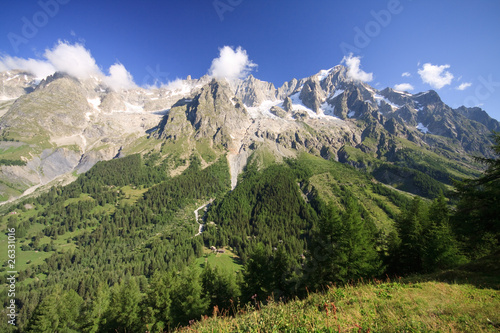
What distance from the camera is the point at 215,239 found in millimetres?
109250

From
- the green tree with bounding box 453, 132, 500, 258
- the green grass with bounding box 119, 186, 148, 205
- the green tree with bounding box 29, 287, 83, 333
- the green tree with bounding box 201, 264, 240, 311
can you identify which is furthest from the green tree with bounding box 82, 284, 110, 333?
the green grass with bounding box 119, 186, 148, 205

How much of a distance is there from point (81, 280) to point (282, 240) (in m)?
94.8

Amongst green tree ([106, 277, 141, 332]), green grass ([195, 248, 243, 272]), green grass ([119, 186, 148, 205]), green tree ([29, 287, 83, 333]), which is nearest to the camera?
green tree ([106, 277, 141, 332])

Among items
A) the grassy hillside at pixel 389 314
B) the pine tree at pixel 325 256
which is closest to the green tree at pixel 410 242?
the pine tree at pixel 325 256

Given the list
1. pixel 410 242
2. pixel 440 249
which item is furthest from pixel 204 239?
pixel 440 249

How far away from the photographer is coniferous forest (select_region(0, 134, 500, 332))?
70.4ft

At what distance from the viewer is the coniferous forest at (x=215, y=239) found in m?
21.5

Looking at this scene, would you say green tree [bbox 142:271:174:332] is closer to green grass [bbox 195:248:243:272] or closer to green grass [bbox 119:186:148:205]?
green grass [bbox 195:248:243:272]

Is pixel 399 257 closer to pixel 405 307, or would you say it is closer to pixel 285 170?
pixel 405 307

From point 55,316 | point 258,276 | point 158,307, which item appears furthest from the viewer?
point 55,316

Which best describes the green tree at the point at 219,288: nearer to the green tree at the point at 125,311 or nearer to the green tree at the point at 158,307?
the green tree at the point at 158,307

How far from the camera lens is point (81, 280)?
80562 millimetres

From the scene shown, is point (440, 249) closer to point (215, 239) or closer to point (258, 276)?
point (258, 276)

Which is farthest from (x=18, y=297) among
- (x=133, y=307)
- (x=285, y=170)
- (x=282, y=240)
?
(x=285, y=170)
